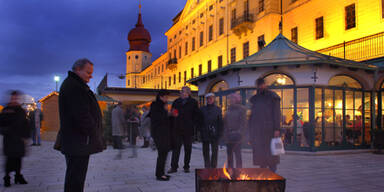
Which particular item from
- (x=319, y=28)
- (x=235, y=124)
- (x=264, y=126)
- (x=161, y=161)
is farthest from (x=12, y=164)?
(x=319, y=28)

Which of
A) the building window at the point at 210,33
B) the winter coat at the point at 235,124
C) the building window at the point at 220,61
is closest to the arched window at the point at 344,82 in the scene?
the winter coat at the point at 235,124

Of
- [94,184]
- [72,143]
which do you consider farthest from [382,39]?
[72,143]

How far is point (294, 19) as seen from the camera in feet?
81.6

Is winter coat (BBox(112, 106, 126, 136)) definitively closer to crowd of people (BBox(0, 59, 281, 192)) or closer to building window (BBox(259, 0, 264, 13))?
crowd of people (BBox(0, 59, 281, 192))

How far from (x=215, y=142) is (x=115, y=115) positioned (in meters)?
4.79

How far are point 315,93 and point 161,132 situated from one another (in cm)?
772

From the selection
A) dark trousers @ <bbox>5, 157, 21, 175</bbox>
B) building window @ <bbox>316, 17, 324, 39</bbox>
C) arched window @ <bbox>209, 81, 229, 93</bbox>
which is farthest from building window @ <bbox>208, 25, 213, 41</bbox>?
dark trousers @ <bbox>5, 157, 21, 175</bbox>

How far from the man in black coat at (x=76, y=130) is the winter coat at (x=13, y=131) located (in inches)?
107

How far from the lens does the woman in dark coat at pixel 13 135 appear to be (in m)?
5.70

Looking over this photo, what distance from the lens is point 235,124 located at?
6.38 metres

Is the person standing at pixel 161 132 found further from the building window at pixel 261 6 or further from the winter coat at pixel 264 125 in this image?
the building window at pixel 261 6

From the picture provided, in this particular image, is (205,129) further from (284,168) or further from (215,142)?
(284,168)

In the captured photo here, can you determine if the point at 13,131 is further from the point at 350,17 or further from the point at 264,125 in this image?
the point at 350,17

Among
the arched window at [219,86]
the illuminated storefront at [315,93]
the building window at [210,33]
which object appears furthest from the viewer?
the building window at [210,33]
